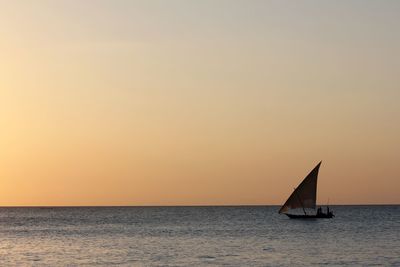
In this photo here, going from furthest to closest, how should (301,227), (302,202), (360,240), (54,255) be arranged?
(302,202)
(301,227)
(360,240)
(54,255)

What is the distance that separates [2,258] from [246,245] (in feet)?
71.9

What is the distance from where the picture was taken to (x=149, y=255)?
6116cm

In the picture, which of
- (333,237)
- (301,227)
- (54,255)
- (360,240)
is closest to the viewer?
(54,255)

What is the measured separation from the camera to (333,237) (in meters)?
83.9

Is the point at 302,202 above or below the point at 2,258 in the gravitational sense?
above

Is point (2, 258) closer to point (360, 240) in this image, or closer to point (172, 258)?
point (172, 258)

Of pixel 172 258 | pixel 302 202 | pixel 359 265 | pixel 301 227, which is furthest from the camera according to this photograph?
pixel 302 202

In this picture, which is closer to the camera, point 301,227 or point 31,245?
point 31,245

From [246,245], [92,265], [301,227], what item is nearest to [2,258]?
[92,265]

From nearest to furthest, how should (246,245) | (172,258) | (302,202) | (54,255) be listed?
(172,258), (54,255), (246,245), (302,202)

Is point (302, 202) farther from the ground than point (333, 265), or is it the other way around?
point (302, 202)

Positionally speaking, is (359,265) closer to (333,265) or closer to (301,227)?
(333,265)

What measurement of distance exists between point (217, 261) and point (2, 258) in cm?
1632

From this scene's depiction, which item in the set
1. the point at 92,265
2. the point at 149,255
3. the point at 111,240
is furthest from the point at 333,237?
the point at 92,265
